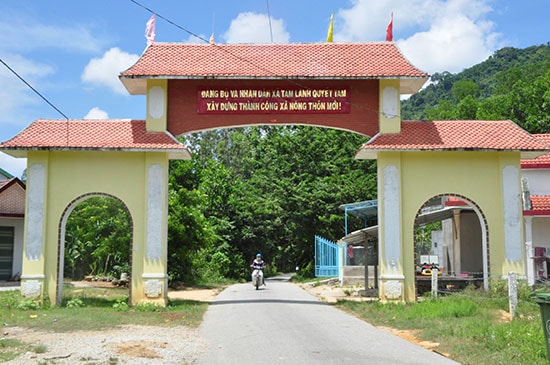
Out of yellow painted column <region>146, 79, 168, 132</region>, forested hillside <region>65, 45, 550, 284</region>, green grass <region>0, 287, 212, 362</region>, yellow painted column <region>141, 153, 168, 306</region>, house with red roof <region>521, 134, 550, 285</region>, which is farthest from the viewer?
forested hillside <region>65, 45, 550, 284</region>

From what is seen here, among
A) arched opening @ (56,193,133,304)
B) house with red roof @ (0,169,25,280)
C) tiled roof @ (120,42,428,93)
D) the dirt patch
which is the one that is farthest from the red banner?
house with red roof @ (0,169,25,280)

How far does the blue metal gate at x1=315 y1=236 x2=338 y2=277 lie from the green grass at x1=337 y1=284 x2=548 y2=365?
1204 cm

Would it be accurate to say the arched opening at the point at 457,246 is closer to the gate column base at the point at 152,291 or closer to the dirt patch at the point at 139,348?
the gate column base at the point at 152,291

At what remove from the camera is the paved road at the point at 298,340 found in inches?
339

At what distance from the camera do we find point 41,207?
53.7ft

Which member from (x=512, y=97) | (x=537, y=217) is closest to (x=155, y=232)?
(x=537, y=217)

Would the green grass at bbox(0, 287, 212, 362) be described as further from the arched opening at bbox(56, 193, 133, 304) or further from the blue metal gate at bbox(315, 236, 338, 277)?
the blue metal gate at bbox(315, 236, 338, 277)

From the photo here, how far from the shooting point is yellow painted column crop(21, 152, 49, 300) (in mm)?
16031

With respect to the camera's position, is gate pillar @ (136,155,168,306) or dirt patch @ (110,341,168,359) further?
gate pillar @ (136,155,168,306)

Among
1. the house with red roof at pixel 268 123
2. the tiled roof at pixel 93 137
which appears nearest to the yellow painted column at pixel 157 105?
the house with red roof at pixel 268 123

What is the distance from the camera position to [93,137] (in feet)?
55.0

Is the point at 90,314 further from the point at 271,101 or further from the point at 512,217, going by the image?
the point at 512,217

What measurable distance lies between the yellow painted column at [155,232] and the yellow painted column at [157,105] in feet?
2.93

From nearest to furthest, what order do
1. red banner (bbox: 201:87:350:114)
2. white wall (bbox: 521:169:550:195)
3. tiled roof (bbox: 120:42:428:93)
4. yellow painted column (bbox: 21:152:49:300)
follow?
yellow painted column (bbox: 21:152:49:300)
tiled roof (bbox: 120:42:428:93)
red banner (bbox: 201:87:350:114)
white wall (bbox: 521:169:550:195)
